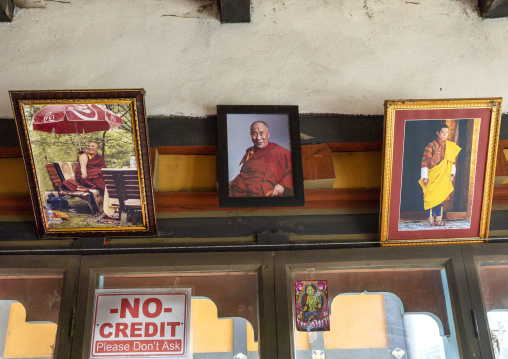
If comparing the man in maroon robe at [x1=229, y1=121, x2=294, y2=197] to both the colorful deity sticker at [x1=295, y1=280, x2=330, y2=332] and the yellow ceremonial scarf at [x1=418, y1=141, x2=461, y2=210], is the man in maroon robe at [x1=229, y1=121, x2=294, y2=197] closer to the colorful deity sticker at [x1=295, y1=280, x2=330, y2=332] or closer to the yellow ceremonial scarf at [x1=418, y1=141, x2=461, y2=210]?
the colorful deity sticker at [x1=295, y1=280, x2=330, y2=332]

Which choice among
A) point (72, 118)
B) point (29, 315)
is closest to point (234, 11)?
point (72, 118)

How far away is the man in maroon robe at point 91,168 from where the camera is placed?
2.06m

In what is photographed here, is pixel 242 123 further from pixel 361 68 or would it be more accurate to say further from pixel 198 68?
pixel 361 68

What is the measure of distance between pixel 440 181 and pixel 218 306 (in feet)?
3.88

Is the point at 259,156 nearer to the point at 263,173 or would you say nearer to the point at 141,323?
the point at 263,173

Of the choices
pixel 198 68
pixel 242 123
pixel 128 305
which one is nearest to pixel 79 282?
pixel 128 305

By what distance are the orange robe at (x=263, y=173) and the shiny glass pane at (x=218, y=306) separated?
Result: 39 centimetres

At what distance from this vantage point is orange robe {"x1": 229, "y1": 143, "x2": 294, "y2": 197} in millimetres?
2143

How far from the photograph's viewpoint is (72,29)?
2.49 metres

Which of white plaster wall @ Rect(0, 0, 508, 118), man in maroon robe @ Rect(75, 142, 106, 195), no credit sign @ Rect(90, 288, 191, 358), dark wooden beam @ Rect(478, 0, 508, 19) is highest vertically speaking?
dark wooden beam @ Rect(478, 0, 508, 19)

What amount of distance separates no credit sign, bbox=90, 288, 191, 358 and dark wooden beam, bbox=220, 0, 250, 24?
1.47 metres

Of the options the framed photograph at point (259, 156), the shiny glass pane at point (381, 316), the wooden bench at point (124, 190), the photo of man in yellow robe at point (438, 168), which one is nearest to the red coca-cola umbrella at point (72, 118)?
the wooden bench at point (124, 190)

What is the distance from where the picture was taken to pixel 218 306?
80.8 inches

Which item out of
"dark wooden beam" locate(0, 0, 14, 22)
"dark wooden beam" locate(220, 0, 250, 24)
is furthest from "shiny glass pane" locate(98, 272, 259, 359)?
"dark wooden beam" locate(0, 0, 14, 22)
